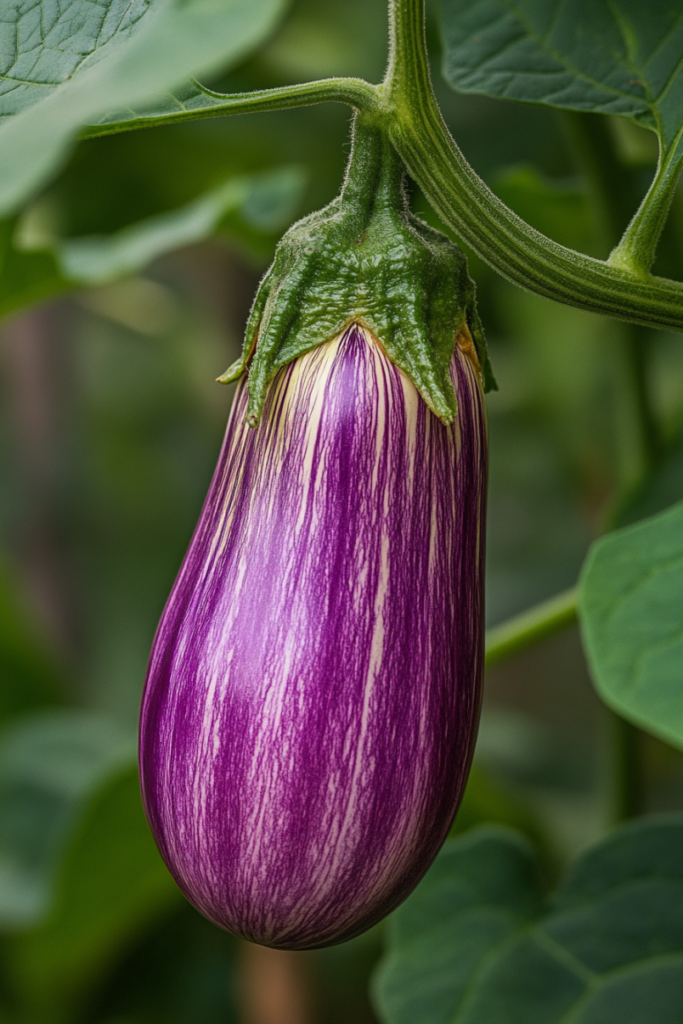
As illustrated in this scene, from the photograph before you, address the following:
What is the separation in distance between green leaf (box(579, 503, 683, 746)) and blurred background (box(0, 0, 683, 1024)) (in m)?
0.25

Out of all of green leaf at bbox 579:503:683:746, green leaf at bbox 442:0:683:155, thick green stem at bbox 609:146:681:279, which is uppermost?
green leaf at bbox 442:0:683:155

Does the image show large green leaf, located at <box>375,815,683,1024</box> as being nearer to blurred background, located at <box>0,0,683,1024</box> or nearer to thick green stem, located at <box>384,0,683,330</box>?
blurred background, located at <box>0,0,683,1024</box>

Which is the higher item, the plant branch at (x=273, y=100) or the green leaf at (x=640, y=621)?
the plant branch at (x=273, y=100)

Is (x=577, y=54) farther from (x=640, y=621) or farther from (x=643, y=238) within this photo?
(x=640, y=621)

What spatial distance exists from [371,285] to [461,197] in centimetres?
4

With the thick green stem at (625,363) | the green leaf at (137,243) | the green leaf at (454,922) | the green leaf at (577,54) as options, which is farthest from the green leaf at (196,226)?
the green leaf at (454,922)

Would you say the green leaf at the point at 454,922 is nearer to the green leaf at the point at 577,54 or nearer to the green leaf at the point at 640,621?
the green leaf at the point at 640,621

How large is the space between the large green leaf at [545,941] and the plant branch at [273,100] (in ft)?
1.43

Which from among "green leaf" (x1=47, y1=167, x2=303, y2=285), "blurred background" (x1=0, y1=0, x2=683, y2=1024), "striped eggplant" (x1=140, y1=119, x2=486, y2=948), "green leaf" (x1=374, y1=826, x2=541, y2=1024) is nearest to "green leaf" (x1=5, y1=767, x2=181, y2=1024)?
"blurred background" (x1=0, y1=0, x2=683, y2=1024)

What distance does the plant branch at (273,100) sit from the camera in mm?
356

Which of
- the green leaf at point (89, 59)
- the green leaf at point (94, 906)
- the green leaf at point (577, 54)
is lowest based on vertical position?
the green leaf at point (94, 906)

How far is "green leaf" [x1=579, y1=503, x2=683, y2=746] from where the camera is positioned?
38 cm

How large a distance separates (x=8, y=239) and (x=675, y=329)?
45 centimetres

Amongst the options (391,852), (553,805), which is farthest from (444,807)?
(553,805)
